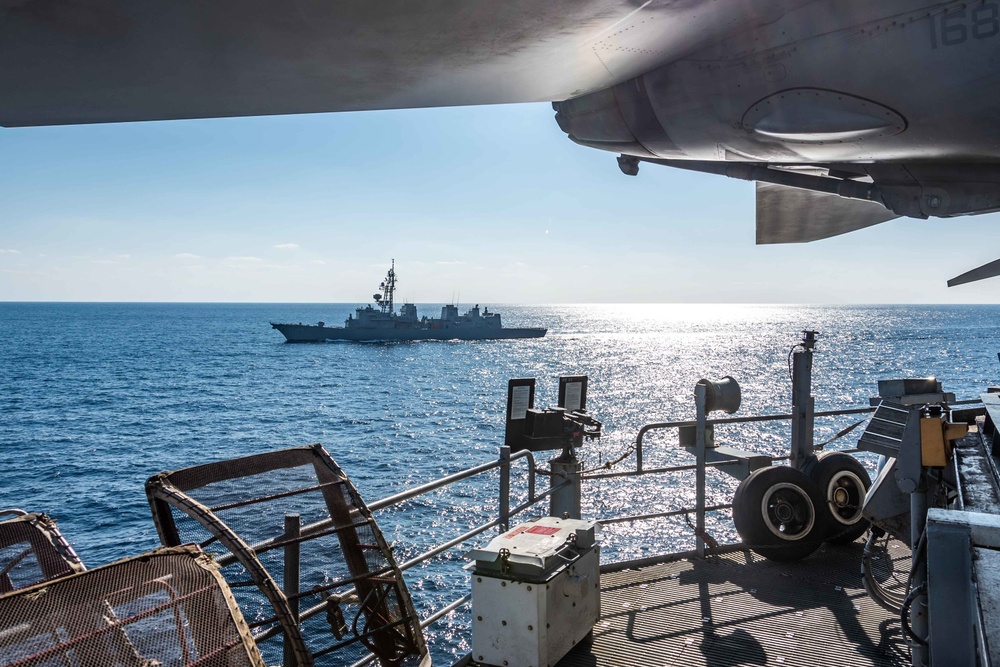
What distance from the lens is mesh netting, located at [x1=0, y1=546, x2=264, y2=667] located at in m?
2.44

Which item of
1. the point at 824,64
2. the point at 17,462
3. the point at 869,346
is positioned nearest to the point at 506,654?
the point at 824,64

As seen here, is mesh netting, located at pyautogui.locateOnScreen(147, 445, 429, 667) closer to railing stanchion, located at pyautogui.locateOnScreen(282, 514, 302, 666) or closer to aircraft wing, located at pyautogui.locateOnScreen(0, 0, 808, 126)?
railing stanchion, located at pyautogui.locateOnScreen(282, 514, 302, 666)

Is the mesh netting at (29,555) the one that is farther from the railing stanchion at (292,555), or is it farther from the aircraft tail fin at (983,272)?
the aircraft tail fin at (983,272)

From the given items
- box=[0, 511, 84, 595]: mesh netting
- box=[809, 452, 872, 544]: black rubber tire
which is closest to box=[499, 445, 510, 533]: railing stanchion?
box=[0, 511, 84, 595]: mesh netting

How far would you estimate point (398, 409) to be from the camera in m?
58.5

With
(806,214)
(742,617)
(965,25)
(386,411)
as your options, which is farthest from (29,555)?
(386,411)

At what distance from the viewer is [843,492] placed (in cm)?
737

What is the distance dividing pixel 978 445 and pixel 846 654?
1.80m

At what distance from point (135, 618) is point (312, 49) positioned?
3548 mm

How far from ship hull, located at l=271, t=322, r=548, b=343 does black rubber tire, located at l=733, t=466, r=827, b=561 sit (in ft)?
336

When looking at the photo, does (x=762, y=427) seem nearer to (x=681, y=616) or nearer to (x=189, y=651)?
(x=681, y=616)

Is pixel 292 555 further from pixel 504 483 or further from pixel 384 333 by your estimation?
pixel 384 333

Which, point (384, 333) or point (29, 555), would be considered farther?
point (384, 333)

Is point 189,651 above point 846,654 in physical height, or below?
above
